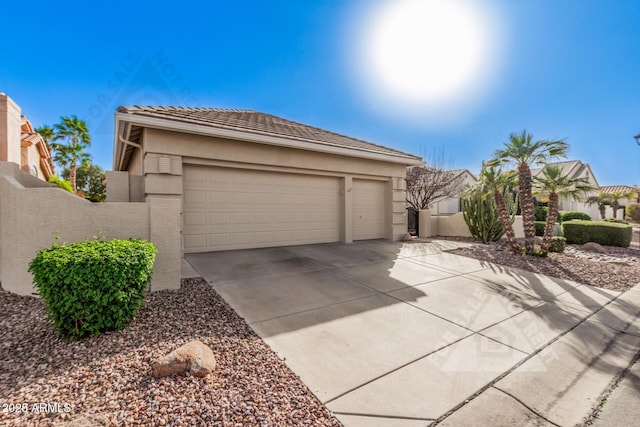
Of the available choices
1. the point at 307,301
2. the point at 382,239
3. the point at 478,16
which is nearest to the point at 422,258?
the point at 382,239

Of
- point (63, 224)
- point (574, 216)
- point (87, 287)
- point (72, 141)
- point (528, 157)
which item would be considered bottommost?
point (87, 287)

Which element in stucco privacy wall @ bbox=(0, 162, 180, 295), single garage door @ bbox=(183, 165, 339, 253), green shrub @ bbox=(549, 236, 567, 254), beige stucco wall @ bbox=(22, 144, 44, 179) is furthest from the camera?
beige stucco wall @ bbox=(22, 144, 44, 179)

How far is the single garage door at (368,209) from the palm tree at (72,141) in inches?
921

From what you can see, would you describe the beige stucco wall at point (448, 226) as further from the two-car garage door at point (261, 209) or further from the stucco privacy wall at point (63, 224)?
the stucco privacy wall at point (63, 224)

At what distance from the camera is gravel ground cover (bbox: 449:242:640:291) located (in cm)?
590

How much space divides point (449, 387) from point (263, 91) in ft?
36.9

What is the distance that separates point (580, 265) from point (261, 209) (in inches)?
343

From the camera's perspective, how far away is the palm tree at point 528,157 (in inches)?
311

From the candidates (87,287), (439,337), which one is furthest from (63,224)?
(439,337)

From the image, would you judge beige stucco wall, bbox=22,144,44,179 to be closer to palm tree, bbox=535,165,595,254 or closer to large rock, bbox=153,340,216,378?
large rock, bbox=153,340,216,378

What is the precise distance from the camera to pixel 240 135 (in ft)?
23.5

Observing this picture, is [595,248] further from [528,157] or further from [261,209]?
[261,209]

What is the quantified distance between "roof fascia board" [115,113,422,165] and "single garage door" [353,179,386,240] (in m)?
1.16

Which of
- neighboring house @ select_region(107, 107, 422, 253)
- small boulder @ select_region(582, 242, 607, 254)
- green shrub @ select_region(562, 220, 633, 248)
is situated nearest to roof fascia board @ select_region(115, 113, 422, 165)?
neighboring house @ select_region(107, 107, 422, 253)
